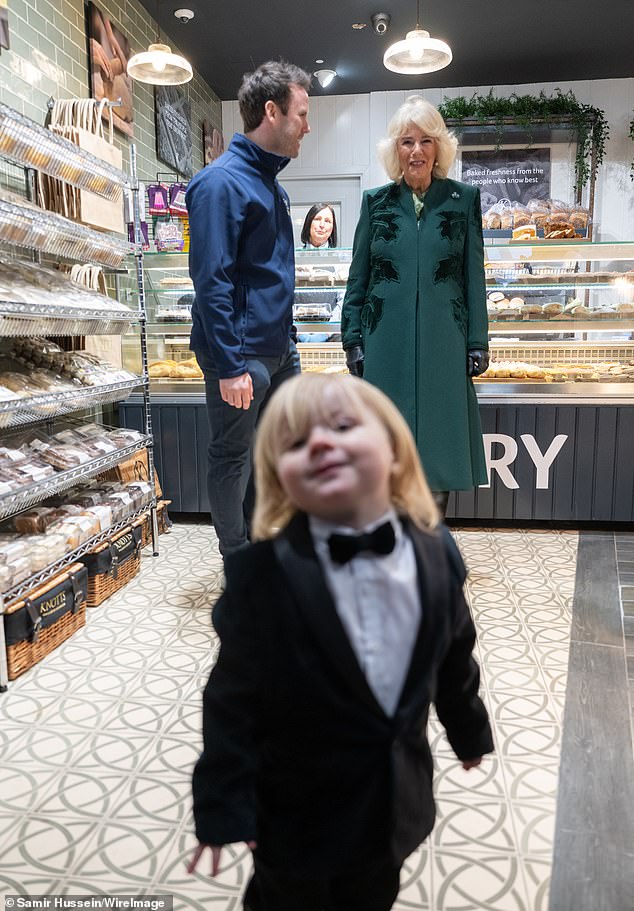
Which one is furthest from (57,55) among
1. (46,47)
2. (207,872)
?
(207,872)

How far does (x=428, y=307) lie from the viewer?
106 inches

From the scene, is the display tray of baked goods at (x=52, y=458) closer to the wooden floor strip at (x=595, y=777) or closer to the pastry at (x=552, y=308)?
the wooden floor strip at (x=595, y=777)

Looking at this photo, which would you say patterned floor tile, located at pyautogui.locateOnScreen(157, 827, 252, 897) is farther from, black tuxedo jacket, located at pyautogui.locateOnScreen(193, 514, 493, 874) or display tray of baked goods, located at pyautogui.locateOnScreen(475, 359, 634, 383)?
display tray of baked goods, located at pyautogui.locateOnScreen(475, 359, 634, 383)

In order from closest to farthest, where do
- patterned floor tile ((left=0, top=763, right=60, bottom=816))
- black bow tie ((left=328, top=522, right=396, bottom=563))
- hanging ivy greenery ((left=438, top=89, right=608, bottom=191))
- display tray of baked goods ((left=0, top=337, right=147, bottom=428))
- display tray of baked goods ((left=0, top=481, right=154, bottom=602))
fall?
black bow tie ((left=328, top=522, right=396, bottom=563)), patterned floor tile ((left=0, top=763, right=60, bottom=816)), display tray of baked goods ((left=0, top=481, right=154, bottom=602)), display tray of baked goods ((left=0, top=337, right=147, bottom=428)), hanging ivy greenery ((left=438, top=89, right=608, bottom=191))

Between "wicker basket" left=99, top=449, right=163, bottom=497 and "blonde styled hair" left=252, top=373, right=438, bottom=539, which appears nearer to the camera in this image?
"blonde styled hair" left=252, top=373, right=438, bottom=539

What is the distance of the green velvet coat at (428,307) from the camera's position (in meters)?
→ 2.68

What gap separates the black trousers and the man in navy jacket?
1.65 meters

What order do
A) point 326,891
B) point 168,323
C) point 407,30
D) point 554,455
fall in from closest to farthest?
point 326,891 → point 554,455 → point 168,323 → point 407,30

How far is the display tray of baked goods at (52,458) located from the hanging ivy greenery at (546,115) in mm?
4834

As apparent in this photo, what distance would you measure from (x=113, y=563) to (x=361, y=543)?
245 centimetres

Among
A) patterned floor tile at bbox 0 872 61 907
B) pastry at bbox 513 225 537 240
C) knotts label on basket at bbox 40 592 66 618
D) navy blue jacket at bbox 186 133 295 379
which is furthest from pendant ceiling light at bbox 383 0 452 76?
patterned floor tile at bbox 0 872 61 907

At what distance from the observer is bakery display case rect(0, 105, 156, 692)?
252cm

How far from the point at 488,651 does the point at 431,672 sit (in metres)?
1.74

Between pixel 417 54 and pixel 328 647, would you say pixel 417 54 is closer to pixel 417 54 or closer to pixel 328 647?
pixel 417 54
